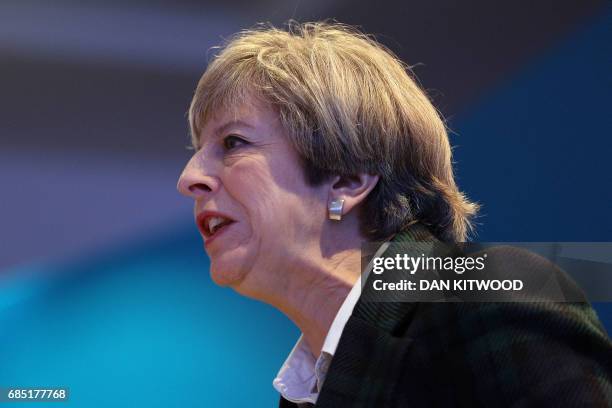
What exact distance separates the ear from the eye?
6.2 inches

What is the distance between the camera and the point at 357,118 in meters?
1.18

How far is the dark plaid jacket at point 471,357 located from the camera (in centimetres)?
83

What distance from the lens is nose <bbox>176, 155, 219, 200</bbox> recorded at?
1.18 meters

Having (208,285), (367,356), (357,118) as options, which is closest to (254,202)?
(357,118)

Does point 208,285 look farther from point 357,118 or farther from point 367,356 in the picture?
point 367,356

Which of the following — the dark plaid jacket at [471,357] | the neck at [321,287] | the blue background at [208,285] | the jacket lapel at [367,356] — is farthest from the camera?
the blue background at [208,285]

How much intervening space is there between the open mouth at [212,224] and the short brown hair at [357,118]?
15 cm

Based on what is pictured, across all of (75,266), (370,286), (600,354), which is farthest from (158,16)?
(600,354)

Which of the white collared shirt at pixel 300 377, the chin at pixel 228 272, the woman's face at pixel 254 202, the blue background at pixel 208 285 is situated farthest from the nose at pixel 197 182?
the blue background at pixel 208 285

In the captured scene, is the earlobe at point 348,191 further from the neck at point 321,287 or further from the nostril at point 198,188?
the nostril at point 198,188

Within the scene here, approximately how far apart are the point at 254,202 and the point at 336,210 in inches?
4.9

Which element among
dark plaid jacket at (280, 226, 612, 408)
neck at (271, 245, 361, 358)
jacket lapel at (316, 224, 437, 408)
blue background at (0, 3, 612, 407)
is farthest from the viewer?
blue background at (0, 3, 612, 407)

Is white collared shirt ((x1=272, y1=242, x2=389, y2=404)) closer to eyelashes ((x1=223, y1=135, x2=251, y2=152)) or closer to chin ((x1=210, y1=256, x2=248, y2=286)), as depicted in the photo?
chin ((x1=210, y1=256, x2=248, y2=286))

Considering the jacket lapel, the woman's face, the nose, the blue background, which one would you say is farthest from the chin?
the blue background
